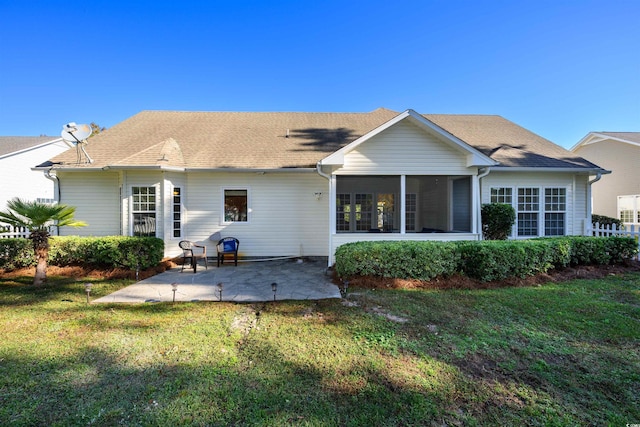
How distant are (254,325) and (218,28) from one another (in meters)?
14.5

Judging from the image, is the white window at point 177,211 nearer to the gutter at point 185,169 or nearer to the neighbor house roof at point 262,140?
the gutter at point 185,169

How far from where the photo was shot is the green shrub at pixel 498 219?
911 cm

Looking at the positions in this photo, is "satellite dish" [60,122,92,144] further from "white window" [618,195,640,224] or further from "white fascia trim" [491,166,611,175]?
"white window" [618,195,640,224]

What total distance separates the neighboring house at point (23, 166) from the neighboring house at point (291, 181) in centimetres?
745

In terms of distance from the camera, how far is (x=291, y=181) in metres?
9.88

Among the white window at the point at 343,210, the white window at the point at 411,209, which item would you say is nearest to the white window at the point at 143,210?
the white window at the point at 343,210

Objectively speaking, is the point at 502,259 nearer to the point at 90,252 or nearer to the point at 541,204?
the point at 541,204

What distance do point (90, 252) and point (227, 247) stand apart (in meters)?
3.67

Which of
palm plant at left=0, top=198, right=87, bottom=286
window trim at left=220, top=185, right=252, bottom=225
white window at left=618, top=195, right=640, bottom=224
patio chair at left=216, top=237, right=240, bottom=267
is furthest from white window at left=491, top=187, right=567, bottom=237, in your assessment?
palm plant at left=0, top=198, right=87, bottom=286

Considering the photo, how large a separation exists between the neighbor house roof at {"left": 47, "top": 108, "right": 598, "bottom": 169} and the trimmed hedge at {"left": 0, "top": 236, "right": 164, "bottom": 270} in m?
2.48

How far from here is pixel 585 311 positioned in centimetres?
480

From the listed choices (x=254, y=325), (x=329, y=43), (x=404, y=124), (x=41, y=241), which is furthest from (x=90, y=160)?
(x=329, y=43)

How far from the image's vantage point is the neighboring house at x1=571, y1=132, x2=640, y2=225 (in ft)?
47.4

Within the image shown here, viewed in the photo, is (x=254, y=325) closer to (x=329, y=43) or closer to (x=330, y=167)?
(x=330, y=167)
